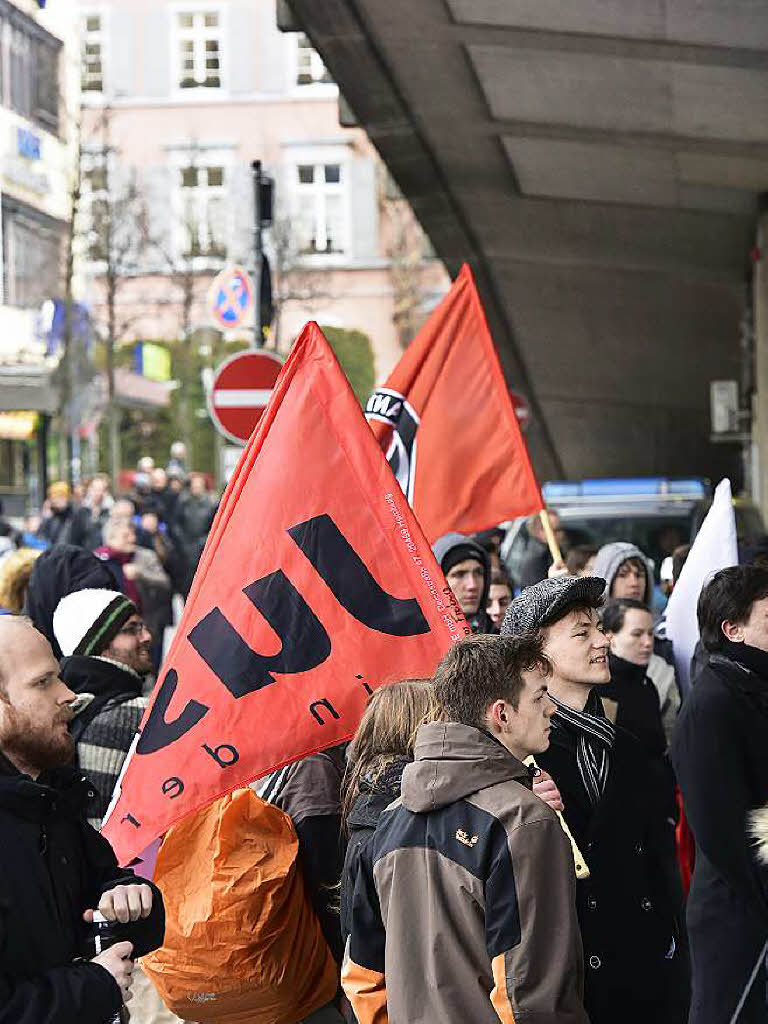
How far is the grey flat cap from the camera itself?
4.86m

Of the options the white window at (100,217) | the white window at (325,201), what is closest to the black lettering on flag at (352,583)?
the white window at (100,217)

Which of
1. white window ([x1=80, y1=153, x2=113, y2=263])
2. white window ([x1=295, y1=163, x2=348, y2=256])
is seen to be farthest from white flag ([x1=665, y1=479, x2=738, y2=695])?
white window ([x1=295, y1=163, x2=348, y2=256])

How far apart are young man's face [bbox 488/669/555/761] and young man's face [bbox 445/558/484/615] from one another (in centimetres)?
388

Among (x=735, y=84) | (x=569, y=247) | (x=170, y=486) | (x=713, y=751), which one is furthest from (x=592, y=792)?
(x=170, y=486)

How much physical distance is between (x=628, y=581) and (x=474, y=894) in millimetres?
4731

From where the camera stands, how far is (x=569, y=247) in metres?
19.2

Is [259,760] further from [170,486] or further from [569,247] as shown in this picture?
[170,486]

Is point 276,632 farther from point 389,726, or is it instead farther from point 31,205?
point 31,205

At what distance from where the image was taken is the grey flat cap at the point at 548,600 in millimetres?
4863

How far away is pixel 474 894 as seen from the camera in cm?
363

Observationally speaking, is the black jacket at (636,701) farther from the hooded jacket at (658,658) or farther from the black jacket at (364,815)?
the black jacket at (364,815)

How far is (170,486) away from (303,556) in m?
21.2

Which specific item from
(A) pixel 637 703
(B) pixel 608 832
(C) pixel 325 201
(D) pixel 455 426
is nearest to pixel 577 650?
(B) pixel 608 832

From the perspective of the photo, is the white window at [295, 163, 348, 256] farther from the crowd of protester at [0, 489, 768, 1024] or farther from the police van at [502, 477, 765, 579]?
the crowd of protester at [0, 489, 768, 1024]
